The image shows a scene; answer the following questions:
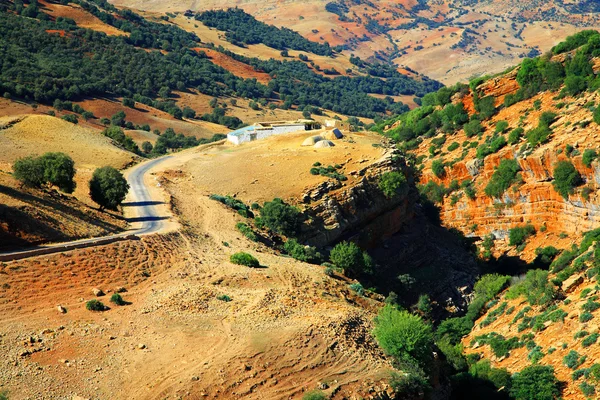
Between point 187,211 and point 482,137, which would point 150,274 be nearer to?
point 187,211

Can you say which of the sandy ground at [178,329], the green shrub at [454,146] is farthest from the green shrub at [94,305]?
the green shrub at [454,146]

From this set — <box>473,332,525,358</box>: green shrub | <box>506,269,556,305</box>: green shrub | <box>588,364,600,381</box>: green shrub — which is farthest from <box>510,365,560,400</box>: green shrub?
<box>506,269,556,305</box>: green shrub

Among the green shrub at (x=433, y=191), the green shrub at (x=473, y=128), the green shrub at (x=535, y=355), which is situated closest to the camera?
the green shrub at (x=535, y=355)

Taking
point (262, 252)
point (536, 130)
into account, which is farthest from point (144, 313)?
point (536, 130)

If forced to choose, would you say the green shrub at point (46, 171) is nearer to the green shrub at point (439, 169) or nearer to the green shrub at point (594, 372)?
the green shrub at point (594, 372)

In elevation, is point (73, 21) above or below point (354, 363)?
below

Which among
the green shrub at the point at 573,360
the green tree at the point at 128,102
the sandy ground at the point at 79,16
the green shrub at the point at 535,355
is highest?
the green shrub at the point at 573,360
